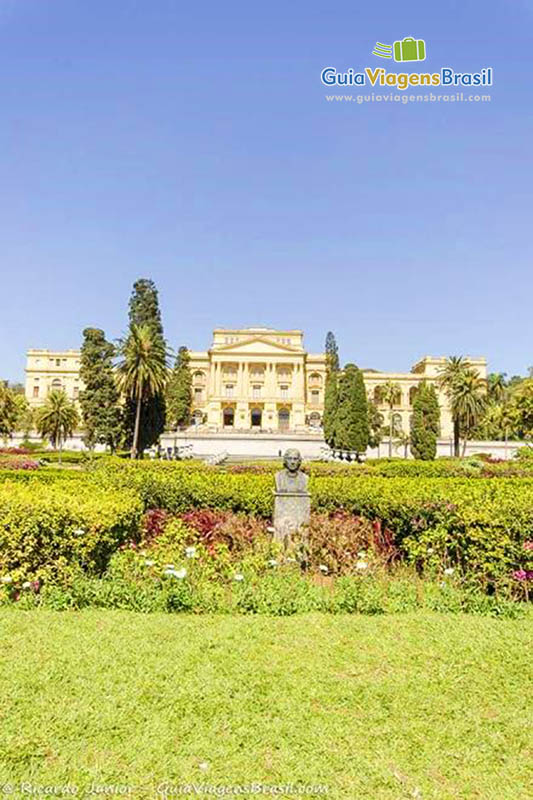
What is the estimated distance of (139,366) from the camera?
32.2m

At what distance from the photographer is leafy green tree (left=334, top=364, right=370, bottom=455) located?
34906mm

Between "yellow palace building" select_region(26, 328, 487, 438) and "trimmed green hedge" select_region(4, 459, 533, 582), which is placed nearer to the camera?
"trimmed green hedge" select_region(4, 459, 533, 582)

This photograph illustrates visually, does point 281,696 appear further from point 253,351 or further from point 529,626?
point 253,351

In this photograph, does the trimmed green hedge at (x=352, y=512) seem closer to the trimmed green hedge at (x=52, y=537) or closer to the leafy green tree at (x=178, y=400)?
the trimmed green hedge at (x=52, y=537)

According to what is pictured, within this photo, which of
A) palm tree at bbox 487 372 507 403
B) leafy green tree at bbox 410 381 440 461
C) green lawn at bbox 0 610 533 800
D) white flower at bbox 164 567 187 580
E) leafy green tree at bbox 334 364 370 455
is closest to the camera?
green lawn at bbox 0 610 533 800

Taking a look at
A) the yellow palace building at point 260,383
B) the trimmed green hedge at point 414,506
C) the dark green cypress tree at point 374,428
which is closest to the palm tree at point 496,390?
the yellow palace building at point 260,383

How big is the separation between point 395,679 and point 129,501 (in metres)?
3.87

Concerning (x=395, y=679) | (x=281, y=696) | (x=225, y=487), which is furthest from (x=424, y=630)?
(x=225, y=487)

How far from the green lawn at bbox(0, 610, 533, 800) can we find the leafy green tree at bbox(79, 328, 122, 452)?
32.4 m

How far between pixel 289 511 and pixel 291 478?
1.44ft

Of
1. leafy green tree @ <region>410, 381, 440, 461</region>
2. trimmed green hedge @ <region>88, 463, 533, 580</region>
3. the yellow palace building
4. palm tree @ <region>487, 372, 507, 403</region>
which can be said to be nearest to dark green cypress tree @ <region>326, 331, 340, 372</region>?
the yellow palace building

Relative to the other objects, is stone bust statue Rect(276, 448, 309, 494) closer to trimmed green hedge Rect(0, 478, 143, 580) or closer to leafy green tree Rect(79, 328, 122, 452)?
trimmed green hedge Rect(0, 478, 143, 580)

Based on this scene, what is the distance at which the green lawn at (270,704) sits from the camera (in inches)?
106

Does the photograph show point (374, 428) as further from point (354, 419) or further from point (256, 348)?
point (256, 348)
